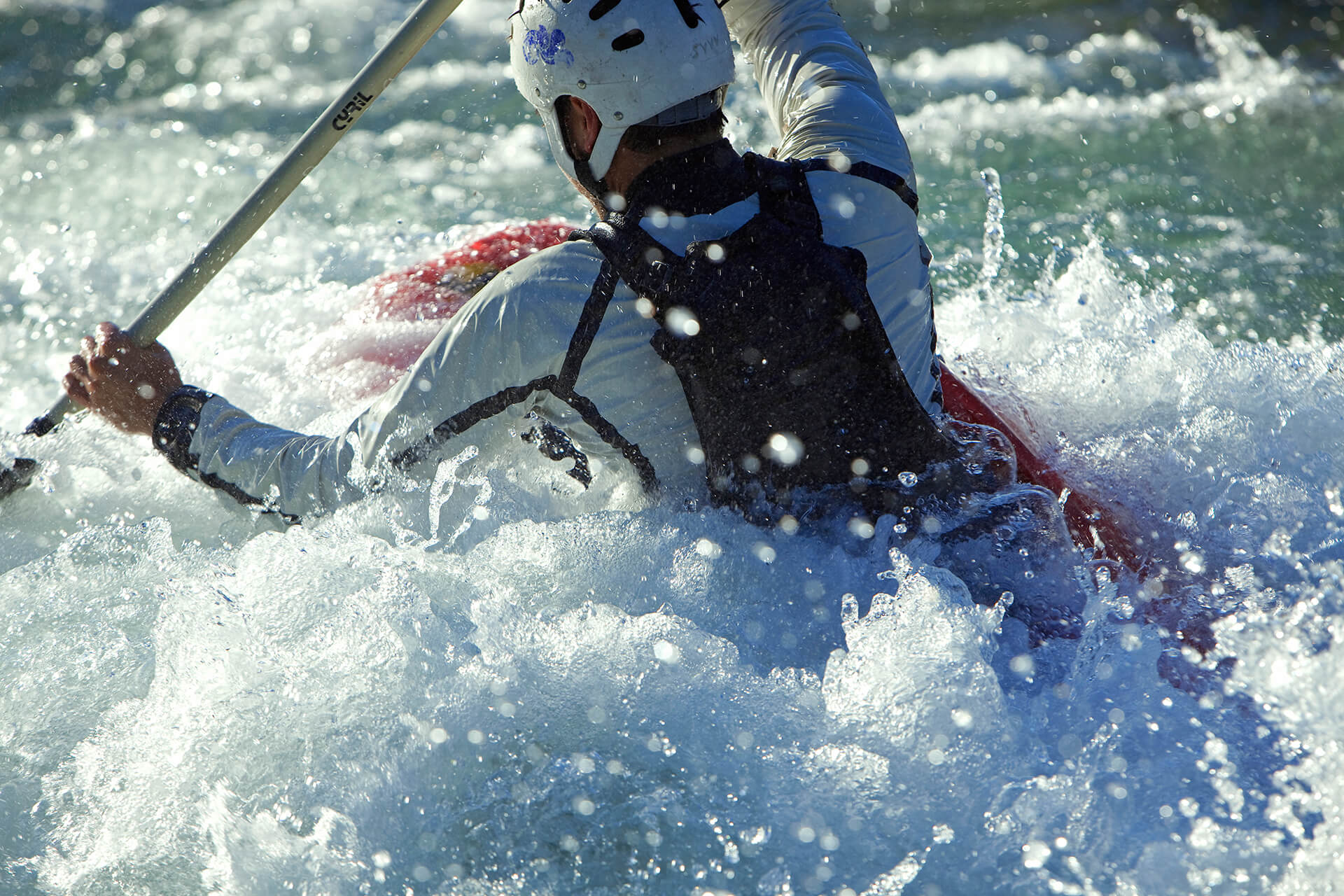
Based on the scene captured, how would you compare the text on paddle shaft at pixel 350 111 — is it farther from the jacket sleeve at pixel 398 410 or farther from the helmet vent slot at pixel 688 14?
the helmet vent slot at pixel 688 14

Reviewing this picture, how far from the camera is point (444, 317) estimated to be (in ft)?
12.3

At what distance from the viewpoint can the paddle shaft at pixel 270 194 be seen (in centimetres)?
269

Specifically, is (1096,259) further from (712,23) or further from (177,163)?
(177,163)

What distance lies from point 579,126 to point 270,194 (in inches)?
40.6

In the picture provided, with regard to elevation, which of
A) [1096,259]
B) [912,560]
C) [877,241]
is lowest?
[1096,259]

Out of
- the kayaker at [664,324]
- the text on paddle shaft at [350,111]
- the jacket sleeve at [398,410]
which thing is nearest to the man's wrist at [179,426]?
the jacket sleeve at [398,410]

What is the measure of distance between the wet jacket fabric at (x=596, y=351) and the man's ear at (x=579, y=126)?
0.14 m

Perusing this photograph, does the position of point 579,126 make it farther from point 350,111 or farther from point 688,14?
point 350,111

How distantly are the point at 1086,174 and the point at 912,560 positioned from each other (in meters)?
4.53

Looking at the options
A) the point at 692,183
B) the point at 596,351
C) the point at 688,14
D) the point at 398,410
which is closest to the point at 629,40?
the point at 688,14

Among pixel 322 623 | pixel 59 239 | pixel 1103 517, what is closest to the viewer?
pixel 322 623

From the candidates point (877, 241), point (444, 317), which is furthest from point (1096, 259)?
point (444, 317)

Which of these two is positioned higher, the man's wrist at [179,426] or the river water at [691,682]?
the man's wrist at [179,426]

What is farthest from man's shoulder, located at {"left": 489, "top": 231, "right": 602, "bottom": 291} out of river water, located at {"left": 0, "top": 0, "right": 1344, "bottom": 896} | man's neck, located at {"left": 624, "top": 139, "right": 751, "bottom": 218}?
river water, located at {"left": 0, "top": 0, "right": 1344, "bottom": 896}
